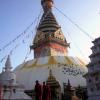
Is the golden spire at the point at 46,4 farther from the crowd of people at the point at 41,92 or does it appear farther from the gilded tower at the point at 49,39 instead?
the crowd of people at the point at 41,92

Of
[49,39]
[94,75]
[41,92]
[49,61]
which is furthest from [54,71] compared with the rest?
[41,92]

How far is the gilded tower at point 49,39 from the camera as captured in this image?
1820 inches

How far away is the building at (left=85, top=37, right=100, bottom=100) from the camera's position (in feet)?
98.5

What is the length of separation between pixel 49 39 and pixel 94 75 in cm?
1722

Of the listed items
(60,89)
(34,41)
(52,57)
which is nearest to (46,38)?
(34,41)

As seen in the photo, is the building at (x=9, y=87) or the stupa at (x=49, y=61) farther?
the stupa at (x=49, y=61)

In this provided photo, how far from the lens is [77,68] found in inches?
1556

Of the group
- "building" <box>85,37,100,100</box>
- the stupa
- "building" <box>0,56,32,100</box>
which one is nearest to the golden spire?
the stupa

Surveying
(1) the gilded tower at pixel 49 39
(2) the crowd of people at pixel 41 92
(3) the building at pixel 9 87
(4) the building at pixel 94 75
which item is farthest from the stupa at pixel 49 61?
(2) the crowd of people at pixel 41 92

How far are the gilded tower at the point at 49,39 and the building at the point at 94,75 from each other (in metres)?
14.1

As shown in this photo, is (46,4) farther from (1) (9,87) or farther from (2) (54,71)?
(1) (9,87)

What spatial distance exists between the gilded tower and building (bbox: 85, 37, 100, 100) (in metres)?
14.1

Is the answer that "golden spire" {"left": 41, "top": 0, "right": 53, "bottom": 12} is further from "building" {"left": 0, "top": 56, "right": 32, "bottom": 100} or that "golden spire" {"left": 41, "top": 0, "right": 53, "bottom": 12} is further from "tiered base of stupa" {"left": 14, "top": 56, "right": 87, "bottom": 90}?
"building" {"left": 0, "top": 56, "right": 32, "bottom": 100}

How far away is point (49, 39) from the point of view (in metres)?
46.3
